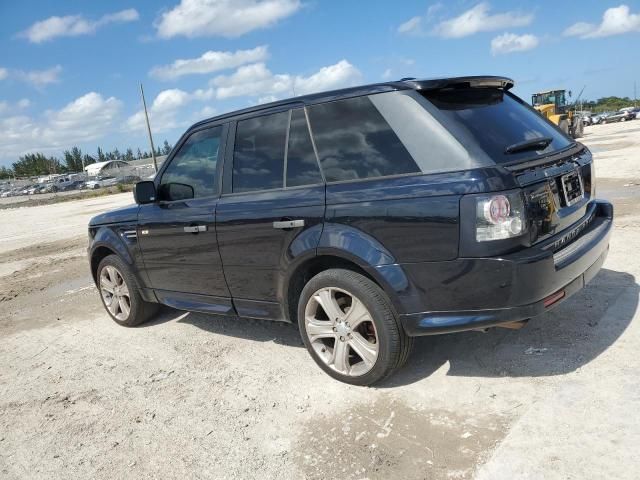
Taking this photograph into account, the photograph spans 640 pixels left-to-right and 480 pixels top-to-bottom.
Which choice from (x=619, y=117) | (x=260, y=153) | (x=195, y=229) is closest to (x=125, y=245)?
(x=195, y=229)

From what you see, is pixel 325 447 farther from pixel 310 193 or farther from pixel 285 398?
pixel 310 193

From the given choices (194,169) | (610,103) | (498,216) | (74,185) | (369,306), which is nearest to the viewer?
(498,216)

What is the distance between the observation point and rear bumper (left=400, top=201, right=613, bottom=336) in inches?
104

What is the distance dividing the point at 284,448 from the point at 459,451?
3.05 ft

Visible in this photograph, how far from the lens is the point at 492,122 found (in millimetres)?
3035

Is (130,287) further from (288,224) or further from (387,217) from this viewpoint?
(387,217)

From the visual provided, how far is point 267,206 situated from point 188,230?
0.95 metres

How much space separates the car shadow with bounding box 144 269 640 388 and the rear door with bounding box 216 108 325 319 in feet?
2.57

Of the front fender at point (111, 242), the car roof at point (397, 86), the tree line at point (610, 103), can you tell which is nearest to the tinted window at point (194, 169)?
the car roof at point (397, 86)

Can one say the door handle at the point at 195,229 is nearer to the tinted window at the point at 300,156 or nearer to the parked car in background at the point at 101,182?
the tinted window at the point at 300,156

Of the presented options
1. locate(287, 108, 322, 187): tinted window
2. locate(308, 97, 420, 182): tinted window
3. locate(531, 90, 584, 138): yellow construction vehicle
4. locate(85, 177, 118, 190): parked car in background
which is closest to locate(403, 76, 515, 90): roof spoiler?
locate(308, 97, 420, 182): tinted window

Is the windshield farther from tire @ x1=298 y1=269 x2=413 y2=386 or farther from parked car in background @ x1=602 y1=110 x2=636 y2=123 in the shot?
parked car in background @ x1=602 y1=110 x2=636 y2=123

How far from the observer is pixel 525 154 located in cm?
293

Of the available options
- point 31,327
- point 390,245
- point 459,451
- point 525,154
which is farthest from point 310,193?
point 31,327
